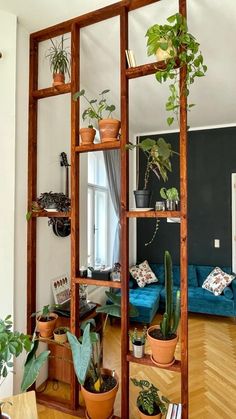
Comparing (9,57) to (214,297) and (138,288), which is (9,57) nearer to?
(138,288)

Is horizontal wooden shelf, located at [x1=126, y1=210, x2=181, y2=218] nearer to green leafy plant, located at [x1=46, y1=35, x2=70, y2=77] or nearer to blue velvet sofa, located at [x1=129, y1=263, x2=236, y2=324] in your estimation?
green leafy plant, located at [x1=46, y1=35, x2=70, y2=77]

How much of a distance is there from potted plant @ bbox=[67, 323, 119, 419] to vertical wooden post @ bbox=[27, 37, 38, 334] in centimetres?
66

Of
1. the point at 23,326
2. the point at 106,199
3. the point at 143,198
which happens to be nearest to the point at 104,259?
the point at 106,199

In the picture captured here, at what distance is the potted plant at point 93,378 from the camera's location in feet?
4.88

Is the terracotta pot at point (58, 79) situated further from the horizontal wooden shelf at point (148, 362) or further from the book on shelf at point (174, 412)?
the book on shelf at point (174, 412)

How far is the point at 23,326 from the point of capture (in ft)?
6.79

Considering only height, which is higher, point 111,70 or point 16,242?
point 111,70

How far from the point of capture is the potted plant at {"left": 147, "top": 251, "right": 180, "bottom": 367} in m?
1.61

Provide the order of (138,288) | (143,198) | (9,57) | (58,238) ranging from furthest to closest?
1. (138,288)
2. (58,238)
3. (9,57)
4. (143,198)

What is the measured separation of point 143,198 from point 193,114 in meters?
2.73

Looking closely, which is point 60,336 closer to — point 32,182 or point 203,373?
point 32,182

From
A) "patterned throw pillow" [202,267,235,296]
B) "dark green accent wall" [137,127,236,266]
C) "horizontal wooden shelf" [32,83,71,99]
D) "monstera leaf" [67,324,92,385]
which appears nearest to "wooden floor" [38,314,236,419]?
"patterned throw pillow" [202,267,235,296]

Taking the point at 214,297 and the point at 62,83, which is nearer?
the point at 62,83

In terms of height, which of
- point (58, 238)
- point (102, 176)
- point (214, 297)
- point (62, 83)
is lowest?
point (214, 297)
